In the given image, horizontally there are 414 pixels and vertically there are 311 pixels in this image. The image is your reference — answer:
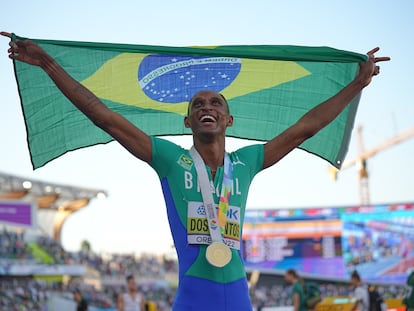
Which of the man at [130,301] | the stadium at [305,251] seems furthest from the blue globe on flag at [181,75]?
the stadium at [305,251]

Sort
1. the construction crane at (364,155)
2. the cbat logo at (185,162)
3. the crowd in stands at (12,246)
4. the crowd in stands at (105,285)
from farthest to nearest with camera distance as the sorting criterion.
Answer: the construction crane at (364,155), the crowd in stands at (12,246), the crowd in stands at (105,285), the cbat logo at (185,162)

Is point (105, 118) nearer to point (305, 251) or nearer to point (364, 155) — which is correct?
point (305, 251)

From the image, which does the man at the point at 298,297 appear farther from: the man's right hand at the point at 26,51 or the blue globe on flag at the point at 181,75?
the man's right hand at the point at 26,51

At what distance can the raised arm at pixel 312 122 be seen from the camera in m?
3.85

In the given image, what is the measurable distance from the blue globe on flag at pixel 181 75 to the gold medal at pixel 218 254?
5.45 ft

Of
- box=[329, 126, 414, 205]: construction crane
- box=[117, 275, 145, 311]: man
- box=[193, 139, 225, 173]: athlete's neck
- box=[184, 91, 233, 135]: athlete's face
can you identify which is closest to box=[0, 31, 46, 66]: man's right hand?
box=[184, 91, 233, 135]: athlete's face

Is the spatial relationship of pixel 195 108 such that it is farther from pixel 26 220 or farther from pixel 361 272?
pixel 361 272

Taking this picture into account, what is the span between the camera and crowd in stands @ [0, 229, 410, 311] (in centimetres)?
3341

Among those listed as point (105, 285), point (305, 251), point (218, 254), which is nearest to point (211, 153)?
point (218, 254)

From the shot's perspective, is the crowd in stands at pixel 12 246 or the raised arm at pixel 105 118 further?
the crowd in stands at pixel 12 246

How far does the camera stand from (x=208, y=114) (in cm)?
356

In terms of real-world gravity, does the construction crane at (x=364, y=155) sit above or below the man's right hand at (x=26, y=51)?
above

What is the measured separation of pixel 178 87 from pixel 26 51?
4.18 feet

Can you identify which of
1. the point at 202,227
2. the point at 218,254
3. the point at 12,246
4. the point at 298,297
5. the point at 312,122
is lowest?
the point at 218,254
